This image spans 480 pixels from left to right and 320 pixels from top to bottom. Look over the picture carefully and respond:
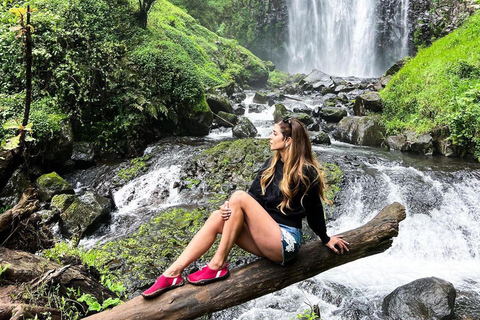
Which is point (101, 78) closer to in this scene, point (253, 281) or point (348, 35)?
point (253, 281)

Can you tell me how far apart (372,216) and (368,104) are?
7.87m

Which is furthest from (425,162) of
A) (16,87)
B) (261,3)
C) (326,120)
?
(261,3)

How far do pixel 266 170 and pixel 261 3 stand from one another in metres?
36.7

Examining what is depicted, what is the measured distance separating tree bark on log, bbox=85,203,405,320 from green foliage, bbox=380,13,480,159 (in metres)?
8.30

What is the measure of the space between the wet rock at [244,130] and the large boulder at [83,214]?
6497mm

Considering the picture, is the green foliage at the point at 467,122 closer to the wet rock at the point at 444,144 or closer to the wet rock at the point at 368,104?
the wet rock at the point at 444,144

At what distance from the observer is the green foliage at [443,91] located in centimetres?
984

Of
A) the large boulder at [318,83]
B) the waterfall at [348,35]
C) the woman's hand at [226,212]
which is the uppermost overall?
the waterfall at [348,35]

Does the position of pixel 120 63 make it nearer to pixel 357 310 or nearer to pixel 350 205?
pixel 350 205

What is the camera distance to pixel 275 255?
2928 millimetres

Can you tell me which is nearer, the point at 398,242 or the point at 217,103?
the point at 398,242

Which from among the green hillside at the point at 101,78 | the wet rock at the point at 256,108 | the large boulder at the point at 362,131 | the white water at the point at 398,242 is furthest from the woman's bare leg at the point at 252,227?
the wet rock at the point at 256,108

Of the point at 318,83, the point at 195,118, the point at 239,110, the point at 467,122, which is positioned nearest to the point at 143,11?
the point at 195,118

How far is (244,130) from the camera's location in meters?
12.8
